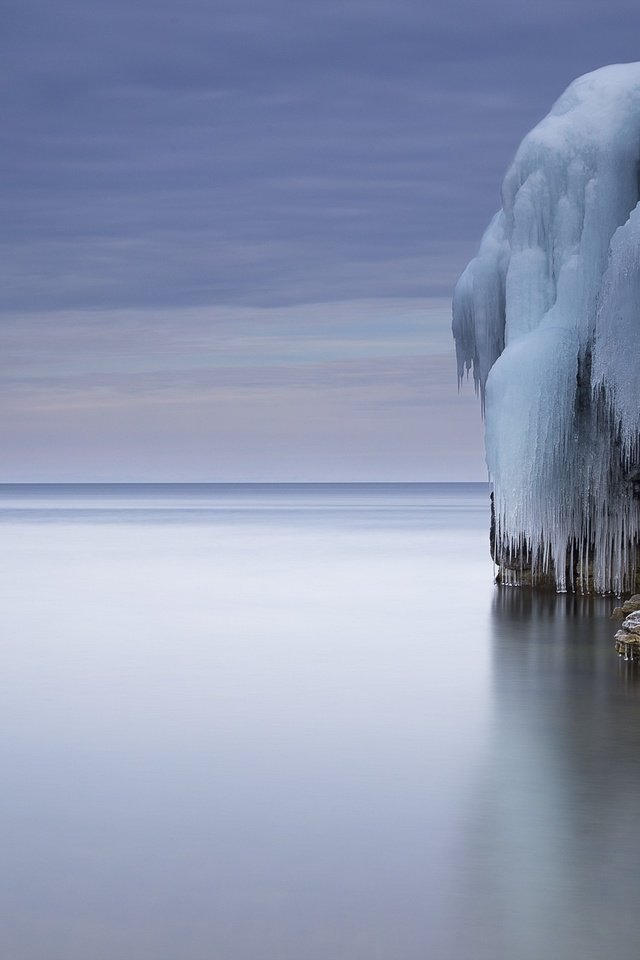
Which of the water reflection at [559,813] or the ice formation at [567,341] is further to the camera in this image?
the ice formation at [567,341]

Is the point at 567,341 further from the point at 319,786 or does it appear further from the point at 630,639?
the point at 319,786

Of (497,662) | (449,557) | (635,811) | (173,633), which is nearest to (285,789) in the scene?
(635,811)

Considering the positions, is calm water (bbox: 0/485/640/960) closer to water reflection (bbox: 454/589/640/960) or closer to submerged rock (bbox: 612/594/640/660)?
water reflection (bbox: 454/589/640/960)

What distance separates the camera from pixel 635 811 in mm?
8539

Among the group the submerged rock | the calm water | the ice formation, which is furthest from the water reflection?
the ice formation

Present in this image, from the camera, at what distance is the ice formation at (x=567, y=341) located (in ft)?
65.5

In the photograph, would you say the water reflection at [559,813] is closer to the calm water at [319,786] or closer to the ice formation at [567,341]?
the calm water at [319,786]

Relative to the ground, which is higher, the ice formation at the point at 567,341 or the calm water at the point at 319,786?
the ice formation at the point at 567,341

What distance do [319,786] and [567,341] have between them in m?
12.0

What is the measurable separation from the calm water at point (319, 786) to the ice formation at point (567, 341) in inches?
62.7

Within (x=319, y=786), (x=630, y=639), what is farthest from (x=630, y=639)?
(x=319, y=786)

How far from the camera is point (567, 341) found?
2000 cm

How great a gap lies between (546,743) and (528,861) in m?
3.57

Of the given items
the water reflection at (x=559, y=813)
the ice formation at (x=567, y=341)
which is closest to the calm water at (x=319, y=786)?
the water reflection at (x=559, y=813)
